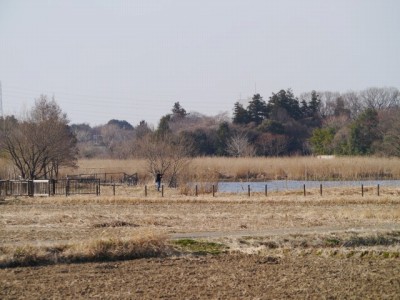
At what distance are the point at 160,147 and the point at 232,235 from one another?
1434 inches

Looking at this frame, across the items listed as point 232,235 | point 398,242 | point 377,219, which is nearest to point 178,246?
point 232,235

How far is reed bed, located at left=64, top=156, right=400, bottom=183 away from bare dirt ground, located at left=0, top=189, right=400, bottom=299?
20.2 meters

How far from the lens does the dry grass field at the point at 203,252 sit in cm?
1409

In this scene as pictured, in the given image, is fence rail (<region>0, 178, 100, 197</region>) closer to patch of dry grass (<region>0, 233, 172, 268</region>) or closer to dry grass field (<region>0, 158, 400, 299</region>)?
dry grass field (<region>0, 158, 400, 299</region>)

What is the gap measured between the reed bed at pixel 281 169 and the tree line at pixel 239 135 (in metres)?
2.03

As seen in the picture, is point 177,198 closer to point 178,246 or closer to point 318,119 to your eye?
point 178,246

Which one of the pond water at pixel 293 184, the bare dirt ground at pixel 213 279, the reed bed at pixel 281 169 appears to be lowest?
the bare dirt ground at pixel 213 279

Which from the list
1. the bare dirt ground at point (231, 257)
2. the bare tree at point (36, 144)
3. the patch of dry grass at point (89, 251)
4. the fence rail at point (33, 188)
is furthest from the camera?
the bare tree at point (36, 144)

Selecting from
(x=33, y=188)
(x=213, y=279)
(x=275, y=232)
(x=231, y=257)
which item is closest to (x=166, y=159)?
(x=33, y=188)

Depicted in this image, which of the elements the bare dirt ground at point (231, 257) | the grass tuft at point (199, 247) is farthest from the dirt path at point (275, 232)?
the grass tuft at point (199, 247)

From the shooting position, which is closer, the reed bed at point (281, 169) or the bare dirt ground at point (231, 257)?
the bare dirt ground at point (231, 257)

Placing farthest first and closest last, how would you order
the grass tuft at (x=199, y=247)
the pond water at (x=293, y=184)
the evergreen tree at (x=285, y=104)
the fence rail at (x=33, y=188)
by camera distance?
the evergreen tree at (x=285, y=104)
the pond water at (x=293, y=184)
the fence rail at (x=33, y=188)
the grass tuft at (x=199, y=247)

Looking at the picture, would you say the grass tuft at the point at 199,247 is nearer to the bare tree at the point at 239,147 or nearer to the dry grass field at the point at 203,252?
the dry grass field at the point at 203,252

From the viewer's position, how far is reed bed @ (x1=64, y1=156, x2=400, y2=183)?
56.9 meters
